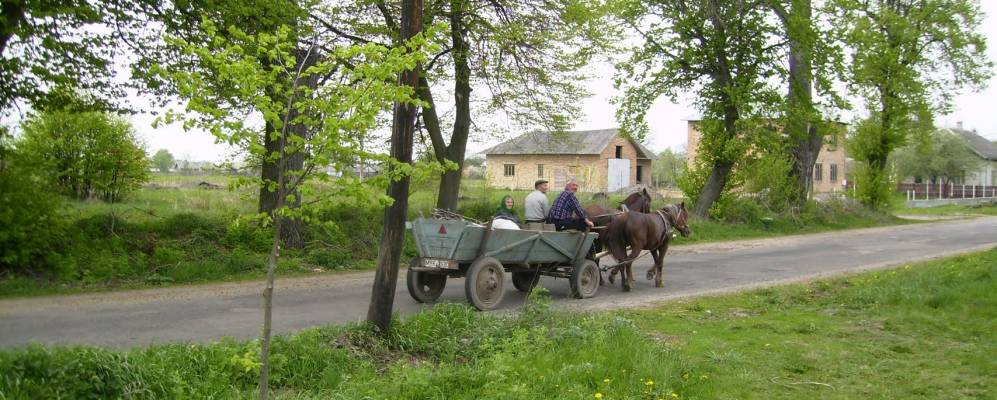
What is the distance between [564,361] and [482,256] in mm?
3704

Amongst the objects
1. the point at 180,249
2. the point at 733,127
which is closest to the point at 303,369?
the point at 180,249

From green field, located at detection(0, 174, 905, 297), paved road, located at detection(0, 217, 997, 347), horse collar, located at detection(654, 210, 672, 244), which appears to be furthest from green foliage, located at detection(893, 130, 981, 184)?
horse collar, located at detection(654, 210, 672, 244)

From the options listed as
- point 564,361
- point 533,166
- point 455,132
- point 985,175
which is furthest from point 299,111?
point 985,175

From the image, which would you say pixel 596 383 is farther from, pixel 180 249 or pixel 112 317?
pixel 180 249

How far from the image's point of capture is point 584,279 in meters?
12.2

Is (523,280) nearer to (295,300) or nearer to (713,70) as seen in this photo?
(295,300)

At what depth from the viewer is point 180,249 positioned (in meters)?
13.8

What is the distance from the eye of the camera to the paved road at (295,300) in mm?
8508

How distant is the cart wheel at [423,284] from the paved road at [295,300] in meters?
0.18

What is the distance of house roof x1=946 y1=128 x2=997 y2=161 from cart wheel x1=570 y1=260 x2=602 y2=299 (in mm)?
74291

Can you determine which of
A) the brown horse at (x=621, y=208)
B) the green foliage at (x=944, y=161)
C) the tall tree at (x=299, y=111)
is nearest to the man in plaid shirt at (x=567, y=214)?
the brown horse at (x=621, y=208)

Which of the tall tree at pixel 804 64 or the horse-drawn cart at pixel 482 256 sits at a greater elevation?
the tall tree at pixel 804 64

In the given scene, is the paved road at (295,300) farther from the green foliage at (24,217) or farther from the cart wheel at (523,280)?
the green foliage at (24,217)

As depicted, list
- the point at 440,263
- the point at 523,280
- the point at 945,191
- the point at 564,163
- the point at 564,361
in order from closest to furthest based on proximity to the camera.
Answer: the point at 564,361 → the point at 440,263 → the point at 523,280 → the point at 564,163 → the point at 945,191
